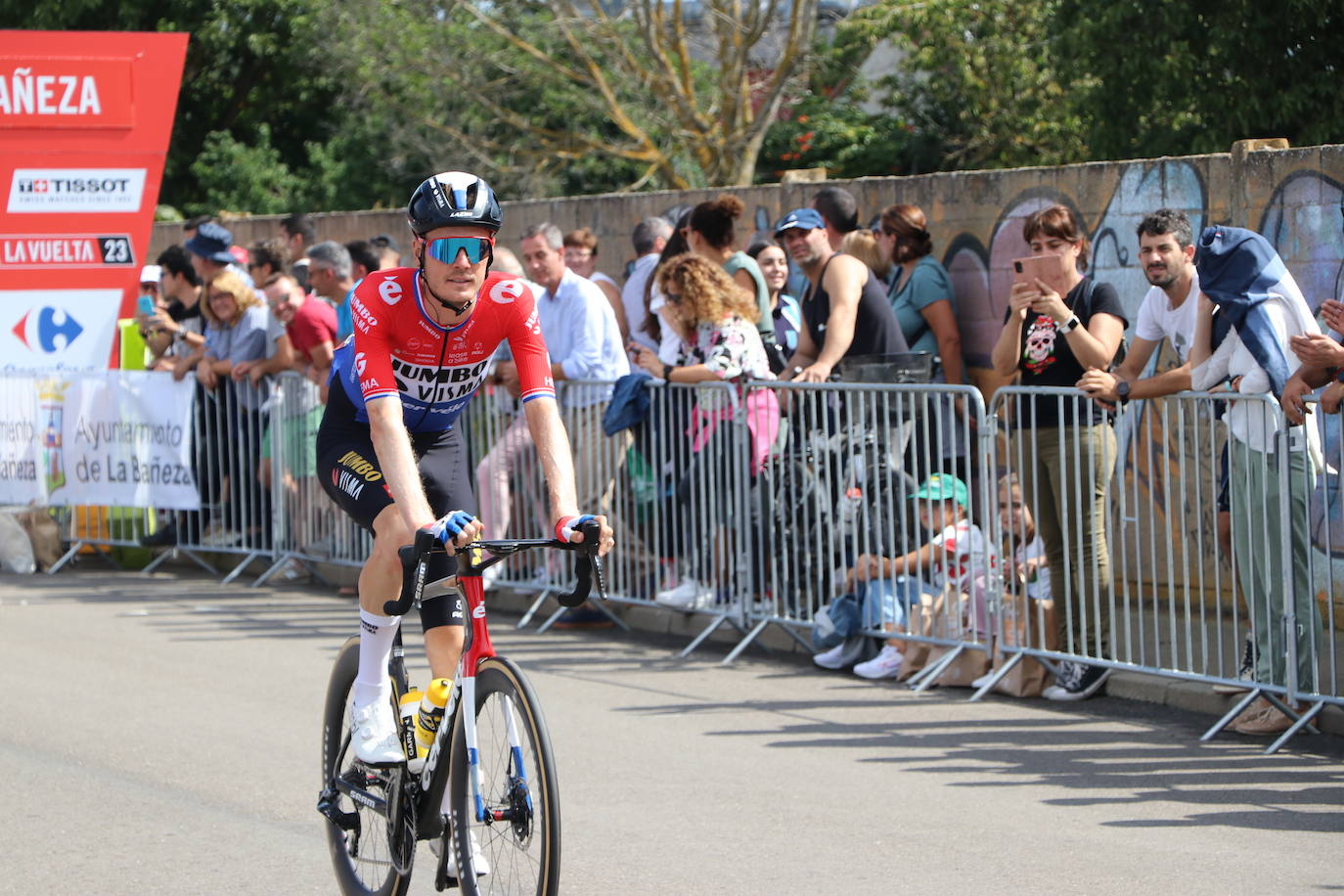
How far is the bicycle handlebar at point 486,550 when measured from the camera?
449cm

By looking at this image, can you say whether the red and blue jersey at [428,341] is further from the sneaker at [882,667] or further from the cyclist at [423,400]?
the sneaker at [882,667]

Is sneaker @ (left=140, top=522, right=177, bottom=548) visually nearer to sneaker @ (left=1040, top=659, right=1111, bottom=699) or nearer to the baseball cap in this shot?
the baseball cap

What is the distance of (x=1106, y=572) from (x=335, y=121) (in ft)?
102

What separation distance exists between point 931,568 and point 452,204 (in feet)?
14.6

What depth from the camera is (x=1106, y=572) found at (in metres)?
8.13

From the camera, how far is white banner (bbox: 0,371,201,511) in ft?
42.4

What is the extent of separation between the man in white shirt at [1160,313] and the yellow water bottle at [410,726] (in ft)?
12.9

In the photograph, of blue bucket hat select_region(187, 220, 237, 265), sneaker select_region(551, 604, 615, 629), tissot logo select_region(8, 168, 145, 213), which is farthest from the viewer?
tissot logo select_region(8, 168, 145, 213)

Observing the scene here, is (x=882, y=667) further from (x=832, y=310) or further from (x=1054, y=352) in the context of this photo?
(x=832, y=310)

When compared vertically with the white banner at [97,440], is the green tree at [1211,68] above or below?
above

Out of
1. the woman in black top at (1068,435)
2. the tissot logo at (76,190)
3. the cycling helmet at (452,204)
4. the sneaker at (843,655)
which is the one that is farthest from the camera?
the tissot logo at (76,190)

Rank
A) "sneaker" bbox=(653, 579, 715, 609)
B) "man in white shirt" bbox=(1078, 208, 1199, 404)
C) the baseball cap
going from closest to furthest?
"man in white shirt" bbox=(1078, 208, 1199, 404), "sneaker" bbox=(653, 579, 715, 609), the baseball cap

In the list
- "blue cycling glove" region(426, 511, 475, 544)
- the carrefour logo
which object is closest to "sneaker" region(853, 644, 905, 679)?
"blue cycling glove" region(426, 511, 475, 544)

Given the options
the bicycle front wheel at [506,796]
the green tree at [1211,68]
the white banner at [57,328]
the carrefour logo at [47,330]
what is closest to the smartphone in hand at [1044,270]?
the bicycle front wheel at [506,796]
